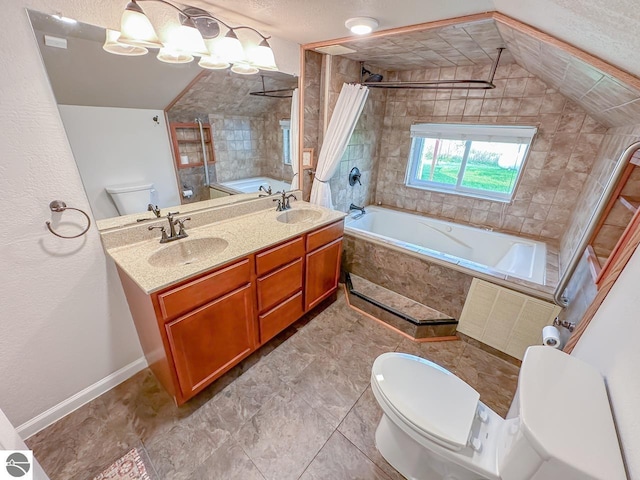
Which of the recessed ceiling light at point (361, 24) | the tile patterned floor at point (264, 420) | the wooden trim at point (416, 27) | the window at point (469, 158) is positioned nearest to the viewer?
the tile patterned floor at point (264, 420)

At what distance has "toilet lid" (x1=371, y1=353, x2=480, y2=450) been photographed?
0.99 meters

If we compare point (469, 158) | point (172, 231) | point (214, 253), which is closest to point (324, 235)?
point (214, 253)

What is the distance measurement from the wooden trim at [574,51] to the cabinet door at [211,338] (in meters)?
1.88

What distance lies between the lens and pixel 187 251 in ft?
5.27

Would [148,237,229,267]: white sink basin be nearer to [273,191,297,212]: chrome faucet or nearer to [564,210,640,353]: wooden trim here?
[273,191,297,212]: chrome faucet

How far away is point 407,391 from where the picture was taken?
1132 millimetres

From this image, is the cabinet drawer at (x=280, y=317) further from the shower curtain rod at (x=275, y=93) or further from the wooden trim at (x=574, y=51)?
the wooden trim at (x=574, y=51)

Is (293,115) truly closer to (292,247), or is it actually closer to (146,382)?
(292,247)

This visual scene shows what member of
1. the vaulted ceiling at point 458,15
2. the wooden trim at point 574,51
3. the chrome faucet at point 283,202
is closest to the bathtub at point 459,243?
the chrome faucet at point 283,202

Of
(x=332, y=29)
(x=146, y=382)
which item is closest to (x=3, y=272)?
(x=146, y=382)

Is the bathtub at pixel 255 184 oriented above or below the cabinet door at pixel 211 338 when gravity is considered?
above

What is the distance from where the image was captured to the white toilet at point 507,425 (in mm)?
648

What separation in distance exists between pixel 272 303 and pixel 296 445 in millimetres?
772

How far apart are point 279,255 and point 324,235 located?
468mm
